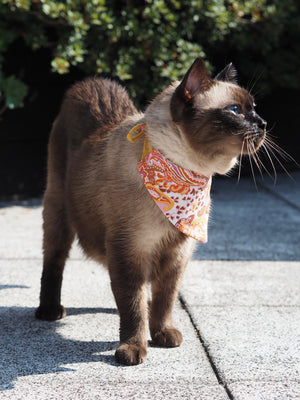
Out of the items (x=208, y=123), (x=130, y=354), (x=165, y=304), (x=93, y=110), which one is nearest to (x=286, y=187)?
(x=93, y=110)

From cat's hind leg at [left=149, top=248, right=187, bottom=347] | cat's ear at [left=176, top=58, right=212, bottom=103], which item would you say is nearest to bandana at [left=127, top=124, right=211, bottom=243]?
cat's hind leg at [left=149, top=248, right=187, bottom=347]

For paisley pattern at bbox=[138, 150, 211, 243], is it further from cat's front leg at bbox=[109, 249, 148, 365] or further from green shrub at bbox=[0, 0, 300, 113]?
green shrub at bbox=[0, 0, 300, 113]

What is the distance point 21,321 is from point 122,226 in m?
1.00

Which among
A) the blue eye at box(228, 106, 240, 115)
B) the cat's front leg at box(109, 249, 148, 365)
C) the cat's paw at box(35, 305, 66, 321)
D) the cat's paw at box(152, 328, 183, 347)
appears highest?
the blue eye at box(228, 106, 240, 115)

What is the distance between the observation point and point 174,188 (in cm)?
282

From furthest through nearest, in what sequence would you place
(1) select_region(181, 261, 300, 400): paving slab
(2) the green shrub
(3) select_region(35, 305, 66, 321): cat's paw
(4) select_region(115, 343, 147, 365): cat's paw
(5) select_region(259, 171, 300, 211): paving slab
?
(5) select_region(259, 171, 300, 211): paving slab < (2) the green shrub < (3) select_region(35, 305, 66, 321): cat's paw < (4) select_region(115, 343, 147, 365): cat's paw < (1) select_region(181, 261, 300, 400): paving slab

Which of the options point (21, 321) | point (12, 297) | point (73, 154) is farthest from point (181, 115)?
point (12, 297)

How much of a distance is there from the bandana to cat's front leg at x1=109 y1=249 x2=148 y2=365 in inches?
12.8

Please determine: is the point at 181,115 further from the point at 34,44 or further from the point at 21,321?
the point at 34,44

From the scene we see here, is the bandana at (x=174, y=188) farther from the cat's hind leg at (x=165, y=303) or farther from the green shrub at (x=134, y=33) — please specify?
the green shrub at (x=134, y=33)

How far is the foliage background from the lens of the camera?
232 inches

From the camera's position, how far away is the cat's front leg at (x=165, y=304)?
9.64ft

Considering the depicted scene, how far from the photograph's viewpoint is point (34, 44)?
6.01 metres

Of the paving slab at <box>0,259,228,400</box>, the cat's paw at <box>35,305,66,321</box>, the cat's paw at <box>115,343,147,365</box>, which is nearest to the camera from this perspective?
the paving slab at <box>0,259,228,400</box>
